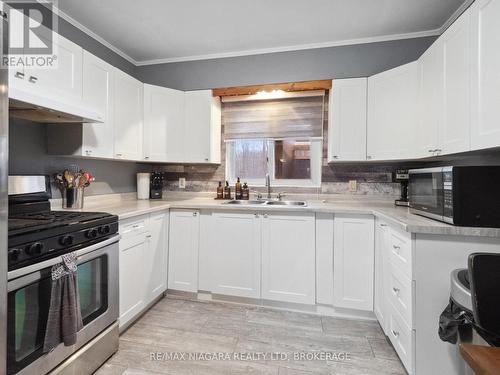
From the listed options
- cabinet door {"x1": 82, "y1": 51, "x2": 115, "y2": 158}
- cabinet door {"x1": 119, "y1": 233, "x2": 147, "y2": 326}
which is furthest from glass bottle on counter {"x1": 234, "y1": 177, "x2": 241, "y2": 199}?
cabinet door {"x1": 82, "y1": 51, "x2": 115, "y2": 158}

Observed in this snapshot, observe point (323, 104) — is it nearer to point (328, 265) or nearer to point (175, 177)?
point (328, 265)

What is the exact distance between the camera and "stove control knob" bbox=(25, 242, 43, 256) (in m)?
1.15

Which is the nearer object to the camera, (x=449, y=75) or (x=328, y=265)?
(x=449, y=75)

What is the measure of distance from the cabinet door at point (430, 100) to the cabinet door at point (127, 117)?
251 centimetres

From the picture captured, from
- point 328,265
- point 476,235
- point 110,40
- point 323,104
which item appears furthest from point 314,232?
point 110,40

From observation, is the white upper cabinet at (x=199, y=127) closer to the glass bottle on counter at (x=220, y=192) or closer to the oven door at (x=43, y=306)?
the glass bottle on counter at (x=220, y=192)

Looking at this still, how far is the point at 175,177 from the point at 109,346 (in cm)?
190

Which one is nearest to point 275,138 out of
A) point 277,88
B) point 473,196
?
point 277,88

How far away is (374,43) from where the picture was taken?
8.25 ft

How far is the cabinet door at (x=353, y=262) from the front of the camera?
2.11 metres

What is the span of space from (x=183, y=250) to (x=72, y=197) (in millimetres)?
1028

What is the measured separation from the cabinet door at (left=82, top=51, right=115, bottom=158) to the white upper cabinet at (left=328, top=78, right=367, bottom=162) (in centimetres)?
200

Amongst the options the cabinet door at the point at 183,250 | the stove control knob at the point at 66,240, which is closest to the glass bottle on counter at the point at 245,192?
the cabinet door at the point at 183,250

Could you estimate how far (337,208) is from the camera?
2154mm
